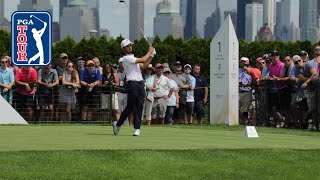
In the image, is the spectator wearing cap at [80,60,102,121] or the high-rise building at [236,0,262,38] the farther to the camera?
the high-rise building at [236,0,262,38]

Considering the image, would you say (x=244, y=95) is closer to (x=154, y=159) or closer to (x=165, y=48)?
(x=165, y=48)

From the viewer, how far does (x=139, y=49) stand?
39.6 meters

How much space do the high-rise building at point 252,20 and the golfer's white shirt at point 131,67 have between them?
455 feet

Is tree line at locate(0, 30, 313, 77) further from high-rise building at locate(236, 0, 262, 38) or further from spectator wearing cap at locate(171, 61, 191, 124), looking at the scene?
high-rise building at locate(236, 0, 262, 38)

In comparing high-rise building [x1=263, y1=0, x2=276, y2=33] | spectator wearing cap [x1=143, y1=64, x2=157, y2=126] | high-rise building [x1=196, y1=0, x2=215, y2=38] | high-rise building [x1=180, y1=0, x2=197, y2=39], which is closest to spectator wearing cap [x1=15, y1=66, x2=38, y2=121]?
spectator wearing cap [x1=143, y1=64, x2=157, y2=126]

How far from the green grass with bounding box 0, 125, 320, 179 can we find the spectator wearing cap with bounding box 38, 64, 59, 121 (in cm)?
970

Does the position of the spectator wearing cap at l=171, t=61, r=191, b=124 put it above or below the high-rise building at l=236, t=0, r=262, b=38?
below

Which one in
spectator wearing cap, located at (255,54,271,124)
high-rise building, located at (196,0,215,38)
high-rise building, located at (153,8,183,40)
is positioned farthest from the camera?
high-rise building, located at (196,0,215,38)

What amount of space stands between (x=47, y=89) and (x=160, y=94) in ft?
10.8

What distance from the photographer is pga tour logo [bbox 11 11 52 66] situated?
25.6 meters

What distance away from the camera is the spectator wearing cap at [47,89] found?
25828 millimetres

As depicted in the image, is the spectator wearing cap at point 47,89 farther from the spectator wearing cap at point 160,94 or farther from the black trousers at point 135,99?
the black trousers at point 135,99

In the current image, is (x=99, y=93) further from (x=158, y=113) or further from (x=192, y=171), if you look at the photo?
(x=192, y=171)

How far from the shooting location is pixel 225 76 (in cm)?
2617
